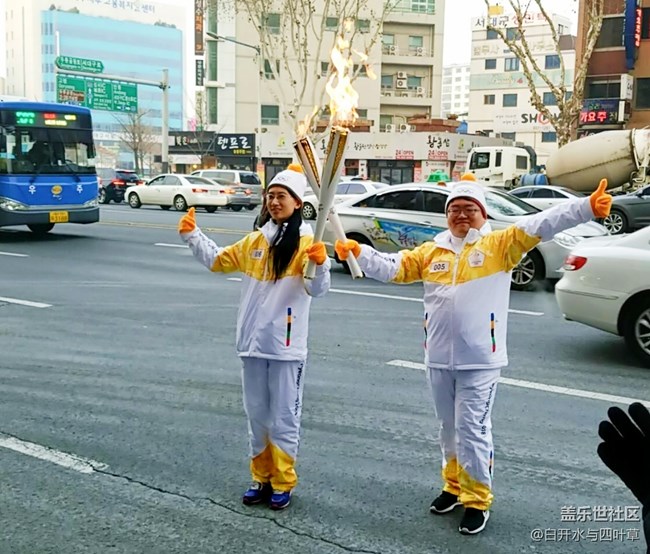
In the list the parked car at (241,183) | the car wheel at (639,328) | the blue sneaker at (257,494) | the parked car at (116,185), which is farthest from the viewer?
the parked car at (116,185)

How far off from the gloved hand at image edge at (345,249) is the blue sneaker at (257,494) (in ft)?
4.27

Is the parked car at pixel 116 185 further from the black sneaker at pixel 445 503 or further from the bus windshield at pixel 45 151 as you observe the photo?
the black sneaker at pixel 445 503

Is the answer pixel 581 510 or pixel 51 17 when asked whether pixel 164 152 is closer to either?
pixel 581 510

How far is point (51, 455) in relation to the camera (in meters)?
4.76

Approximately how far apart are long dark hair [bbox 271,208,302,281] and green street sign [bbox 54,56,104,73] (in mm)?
34302

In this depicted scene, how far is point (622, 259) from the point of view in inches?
277

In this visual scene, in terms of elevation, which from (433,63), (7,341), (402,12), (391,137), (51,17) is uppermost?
(51,17)

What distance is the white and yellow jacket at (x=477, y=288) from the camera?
3689 mm

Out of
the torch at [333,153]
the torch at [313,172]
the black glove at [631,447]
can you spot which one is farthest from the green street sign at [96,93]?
the black glove at [631,447]

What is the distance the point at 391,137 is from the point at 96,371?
1614 inches

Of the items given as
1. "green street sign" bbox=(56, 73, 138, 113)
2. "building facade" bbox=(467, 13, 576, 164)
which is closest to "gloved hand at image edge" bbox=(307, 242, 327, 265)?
"green street sign" bbox=(56, 73, 138, 113)

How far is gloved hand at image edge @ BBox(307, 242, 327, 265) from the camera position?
12.0 feet

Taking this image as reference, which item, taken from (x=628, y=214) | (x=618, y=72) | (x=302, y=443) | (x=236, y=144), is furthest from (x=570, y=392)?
(x=236, y=144)

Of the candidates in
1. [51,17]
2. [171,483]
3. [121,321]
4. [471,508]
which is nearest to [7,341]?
[121,321]
